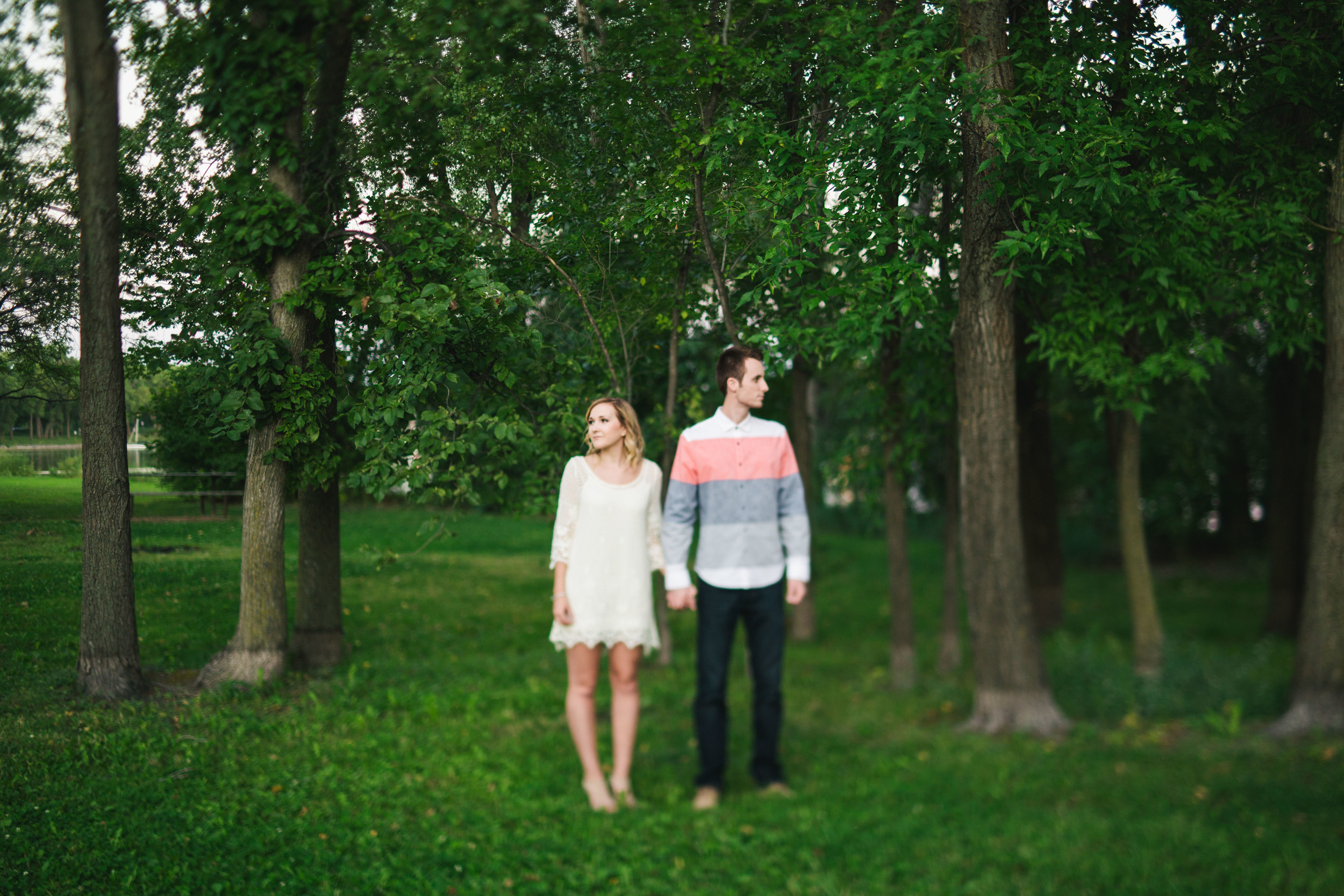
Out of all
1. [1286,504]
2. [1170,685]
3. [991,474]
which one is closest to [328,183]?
[991,474]

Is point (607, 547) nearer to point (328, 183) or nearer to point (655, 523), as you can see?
point (655, 523)

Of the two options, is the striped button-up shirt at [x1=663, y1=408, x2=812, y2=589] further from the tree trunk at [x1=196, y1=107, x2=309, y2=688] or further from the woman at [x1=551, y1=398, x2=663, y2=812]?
the tree trunk at [x1=196, y1=107, x2=309, y2=688]

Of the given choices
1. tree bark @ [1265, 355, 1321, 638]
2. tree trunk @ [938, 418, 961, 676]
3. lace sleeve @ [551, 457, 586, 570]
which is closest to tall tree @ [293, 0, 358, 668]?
lace sleeve @ [551, 457, 586, 570]

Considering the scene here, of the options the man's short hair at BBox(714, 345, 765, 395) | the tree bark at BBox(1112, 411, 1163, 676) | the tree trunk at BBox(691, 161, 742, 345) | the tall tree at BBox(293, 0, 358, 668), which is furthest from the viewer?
the tree bark at BBox(1112, 411, 1163, 676)

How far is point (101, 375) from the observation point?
15.5 ft

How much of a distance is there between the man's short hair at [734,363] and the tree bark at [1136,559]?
4202mm

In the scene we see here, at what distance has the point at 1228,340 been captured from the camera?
8.89 meters

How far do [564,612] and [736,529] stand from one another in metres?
0.90

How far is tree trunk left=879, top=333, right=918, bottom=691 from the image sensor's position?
299 inches

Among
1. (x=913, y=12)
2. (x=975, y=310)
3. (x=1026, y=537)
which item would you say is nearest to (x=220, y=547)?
(x=975, y=310)

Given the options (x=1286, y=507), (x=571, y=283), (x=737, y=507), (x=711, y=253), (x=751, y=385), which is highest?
(x=711, y=253)

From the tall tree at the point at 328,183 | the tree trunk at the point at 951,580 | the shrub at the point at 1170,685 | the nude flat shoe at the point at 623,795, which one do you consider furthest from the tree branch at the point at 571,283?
the shrub at the point at 1170,685

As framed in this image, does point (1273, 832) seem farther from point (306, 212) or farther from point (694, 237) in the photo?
point (306, 212)

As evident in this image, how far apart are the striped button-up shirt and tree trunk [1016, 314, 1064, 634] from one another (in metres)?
5.08
